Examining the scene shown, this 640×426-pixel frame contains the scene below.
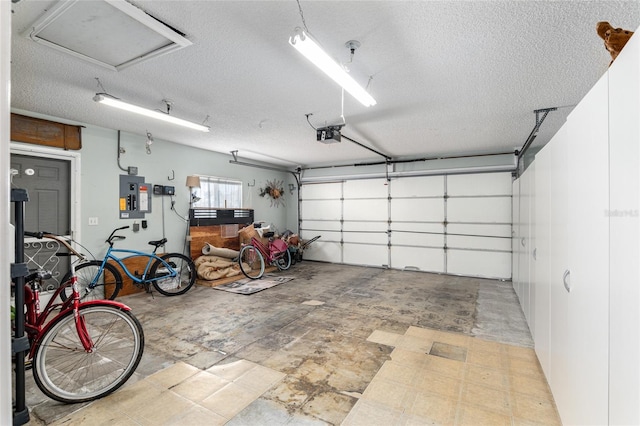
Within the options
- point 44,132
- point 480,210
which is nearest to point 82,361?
point 44,132

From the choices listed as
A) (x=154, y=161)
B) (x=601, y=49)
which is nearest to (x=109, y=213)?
(x=154, y=161)

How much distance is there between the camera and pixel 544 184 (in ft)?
7.85

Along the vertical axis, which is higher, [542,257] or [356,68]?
[356,68]

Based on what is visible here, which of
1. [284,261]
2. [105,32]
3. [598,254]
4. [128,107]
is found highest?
[105,32]

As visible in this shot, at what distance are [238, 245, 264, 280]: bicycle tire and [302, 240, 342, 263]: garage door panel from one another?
219 centimetres

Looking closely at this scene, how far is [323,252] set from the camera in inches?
330

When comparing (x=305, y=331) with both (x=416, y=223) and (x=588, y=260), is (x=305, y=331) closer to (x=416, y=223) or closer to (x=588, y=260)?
(x=588, y=260)

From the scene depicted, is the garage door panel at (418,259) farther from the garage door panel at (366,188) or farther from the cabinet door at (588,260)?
the cabinet door at (588,260)

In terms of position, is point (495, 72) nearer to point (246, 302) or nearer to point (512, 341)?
point (512, 341)

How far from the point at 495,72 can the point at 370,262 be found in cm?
559

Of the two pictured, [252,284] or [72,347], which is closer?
[72,347]

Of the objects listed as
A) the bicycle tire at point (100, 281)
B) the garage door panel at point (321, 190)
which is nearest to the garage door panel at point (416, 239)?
the garage door panel at point (321, 190)

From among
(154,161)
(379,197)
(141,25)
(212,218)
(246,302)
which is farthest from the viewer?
(379,197)

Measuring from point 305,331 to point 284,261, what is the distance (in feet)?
12.9
